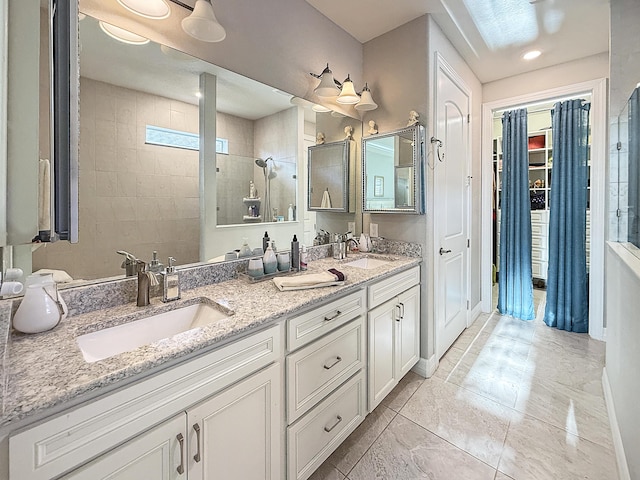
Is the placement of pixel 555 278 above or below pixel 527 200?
below

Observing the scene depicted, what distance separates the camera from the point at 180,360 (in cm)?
88

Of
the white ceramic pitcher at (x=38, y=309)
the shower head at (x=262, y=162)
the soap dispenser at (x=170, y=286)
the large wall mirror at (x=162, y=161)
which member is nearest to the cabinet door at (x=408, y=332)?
the large wall mirror at (x=162, y=161)

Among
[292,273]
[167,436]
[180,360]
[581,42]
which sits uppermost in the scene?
[581,42]

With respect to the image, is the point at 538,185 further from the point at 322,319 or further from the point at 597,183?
the point at 322,319

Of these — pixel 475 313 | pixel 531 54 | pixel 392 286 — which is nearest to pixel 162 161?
pixel 392 286

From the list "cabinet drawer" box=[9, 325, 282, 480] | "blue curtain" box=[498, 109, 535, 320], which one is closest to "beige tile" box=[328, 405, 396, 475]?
"cabinet drawer" box=[9, 325, 282, 480]

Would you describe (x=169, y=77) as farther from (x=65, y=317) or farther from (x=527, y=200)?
(x=527, y=200)

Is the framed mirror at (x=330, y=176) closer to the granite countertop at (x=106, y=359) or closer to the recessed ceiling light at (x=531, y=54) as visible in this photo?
the granite countertop at (x=106, y=359)

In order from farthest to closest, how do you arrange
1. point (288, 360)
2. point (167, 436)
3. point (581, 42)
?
point (581, 42) < point (288, 360) < point (167, 436)

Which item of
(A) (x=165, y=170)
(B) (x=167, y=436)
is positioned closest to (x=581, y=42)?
(A) (x=165, y=170)

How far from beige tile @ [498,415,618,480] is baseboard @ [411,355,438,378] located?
1.97 feet

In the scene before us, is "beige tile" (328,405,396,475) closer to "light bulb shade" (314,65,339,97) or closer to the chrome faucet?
the chrome faucet

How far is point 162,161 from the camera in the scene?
140 cm

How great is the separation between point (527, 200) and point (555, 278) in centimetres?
87
